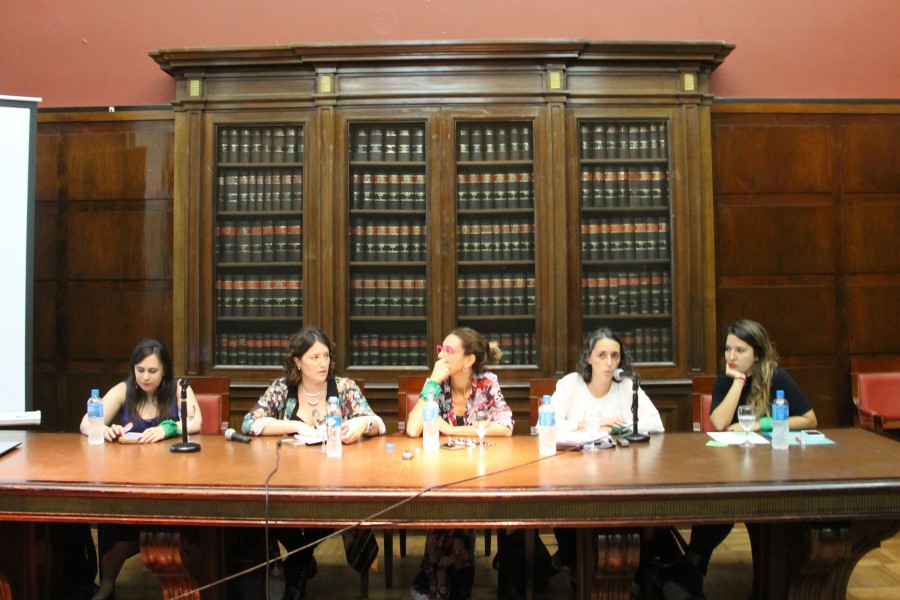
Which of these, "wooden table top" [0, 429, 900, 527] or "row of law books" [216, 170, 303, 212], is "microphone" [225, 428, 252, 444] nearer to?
"wooden table top" [0, 429, 900, 527]

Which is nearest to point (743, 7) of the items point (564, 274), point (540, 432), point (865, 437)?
point (564, 274)

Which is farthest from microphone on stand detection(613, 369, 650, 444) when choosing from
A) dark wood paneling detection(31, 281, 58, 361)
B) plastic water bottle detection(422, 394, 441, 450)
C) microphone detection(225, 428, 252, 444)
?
dark wood paneling detection(31, 281, 58, 361)

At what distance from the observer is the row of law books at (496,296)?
456cm

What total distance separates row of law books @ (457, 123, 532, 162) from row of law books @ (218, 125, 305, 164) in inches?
38.0

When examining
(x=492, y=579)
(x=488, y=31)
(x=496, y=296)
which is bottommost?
(x=492, y=579)

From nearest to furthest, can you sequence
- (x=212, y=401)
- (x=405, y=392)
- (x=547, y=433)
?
1. (x=547, y=433)
2. (x=212, y=401)
3. (x=405, y=392)

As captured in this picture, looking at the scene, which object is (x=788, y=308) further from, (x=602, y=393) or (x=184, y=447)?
(x=184, y=447)

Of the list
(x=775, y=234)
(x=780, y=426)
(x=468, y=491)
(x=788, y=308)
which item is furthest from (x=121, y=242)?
(x=788, y=308)

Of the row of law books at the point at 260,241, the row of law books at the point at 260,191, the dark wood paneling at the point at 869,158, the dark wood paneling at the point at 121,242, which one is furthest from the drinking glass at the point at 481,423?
the dark wood paneling at the point at 869,158

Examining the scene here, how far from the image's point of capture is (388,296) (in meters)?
4.58

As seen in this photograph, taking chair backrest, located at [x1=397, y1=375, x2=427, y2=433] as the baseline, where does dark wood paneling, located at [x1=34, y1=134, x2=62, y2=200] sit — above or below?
above

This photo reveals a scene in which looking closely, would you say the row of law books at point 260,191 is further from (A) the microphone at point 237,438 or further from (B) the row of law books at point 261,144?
(A) the microphone at point 237,438

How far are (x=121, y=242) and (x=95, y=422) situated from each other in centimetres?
210

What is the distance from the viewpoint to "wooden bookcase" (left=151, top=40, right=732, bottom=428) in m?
4.47
